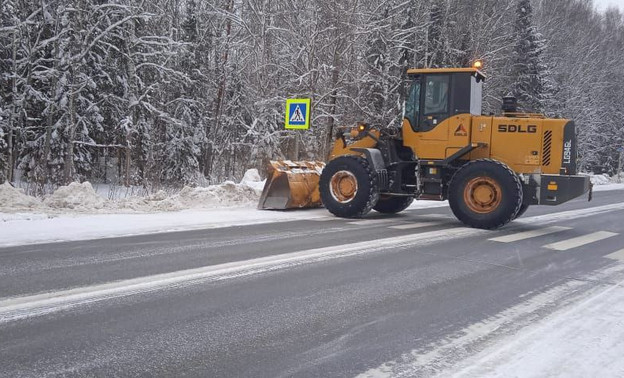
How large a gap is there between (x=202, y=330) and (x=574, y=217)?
12321 millimetres

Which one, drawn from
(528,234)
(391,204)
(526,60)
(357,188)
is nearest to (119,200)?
(357,188)

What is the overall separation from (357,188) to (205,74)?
57.0ft

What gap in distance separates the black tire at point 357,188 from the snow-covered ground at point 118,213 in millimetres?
480

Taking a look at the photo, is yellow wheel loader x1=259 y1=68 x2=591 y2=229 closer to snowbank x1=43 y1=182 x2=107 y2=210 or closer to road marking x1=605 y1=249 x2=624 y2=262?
road marking x1=605 y1=249 x2=624 y2=262

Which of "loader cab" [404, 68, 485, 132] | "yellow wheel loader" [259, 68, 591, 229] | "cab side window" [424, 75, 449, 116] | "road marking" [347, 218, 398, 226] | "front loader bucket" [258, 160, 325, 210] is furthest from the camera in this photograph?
"front loader bucket" [258, 160, 325, 210]

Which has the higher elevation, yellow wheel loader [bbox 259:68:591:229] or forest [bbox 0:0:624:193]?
forest [bbox 0:0:624:193]

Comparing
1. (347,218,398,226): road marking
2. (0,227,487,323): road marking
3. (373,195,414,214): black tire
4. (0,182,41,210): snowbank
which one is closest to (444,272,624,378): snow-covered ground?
(0,227,487,323): road marking

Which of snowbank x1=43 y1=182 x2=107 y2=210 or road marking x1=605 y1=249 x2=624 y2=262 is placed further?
snowbank x1=43 y1=182 x2=107 y2=210

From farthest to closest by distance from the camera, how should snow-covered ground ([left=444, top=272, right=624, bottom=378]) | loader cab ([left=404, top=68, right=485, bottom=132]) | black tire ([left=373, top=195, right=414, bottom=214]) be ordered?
black tire ([left=373, top=195, right=414, bottom=214])
loader cab ([left=404, top=68, right=485, bottom=132])
snow-covered ground ([left=444, top=272, right=624, bottom=378])

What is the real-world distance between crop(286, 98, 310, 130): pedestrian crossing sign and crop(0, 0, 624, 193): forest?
12.6 ft

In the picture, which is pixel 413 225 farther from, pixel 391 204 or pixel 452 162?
pixel 391 204

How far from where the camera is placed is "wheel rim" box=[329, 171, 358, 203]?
1157cm

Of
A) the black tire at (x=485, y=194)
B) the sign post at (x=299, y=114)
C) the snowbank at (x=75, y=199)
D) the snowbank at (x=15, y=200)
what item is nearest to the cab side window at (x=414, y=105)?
the black tire at (x=485, y=194)

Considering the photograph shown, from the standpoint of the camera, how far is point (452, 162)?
11.2 meters
